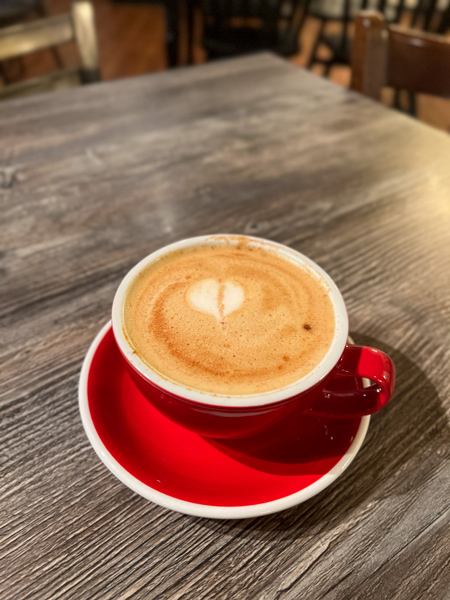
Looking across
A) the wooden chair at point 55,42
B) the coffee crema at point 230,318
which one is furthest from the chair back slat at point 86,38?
the coffee crema at point 230,318

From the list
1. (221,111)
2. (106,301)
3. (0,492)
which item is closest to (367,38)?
(221,111)

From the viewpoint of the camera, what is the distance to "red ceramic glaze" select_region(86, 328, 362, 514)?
1.18 ft

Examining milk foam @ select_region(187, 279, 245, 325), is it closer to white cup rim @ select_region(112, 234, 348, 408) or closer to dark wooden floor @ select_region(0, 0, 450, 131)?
white cup rim @ select_region(112, 234, 348, 408)

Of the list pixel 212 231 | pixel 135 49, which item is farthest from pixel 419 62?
pixel 135 49

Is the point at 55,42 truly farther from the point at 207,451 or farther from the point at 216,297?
the point at 207,451

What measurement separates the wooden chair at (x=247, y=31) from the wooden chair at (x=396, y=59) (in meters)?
1.26

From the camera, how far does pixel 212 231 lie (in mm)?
653

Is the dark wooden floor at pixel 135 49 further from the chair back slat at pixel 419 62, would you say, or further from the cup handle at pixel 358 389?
the cup handle at pixel 358 389

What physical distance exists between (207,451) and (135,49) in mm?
3794

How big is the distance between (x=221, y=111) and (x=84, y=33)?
44 cm

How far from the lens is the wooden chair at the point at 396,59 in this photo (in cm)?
96

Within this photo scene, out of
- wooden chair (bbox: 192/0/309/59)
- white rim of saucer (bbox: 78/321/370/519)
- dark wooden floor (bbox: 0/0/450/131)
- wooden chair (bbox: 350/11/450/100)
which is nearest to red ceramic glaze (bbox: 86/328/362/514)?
white rim of saucer (bbox: 78/321/370/519)

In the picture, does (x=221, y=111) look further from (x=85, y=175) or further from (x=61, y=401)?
(x=61, y=401)

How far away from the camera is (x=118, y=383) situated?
0.44 m
